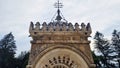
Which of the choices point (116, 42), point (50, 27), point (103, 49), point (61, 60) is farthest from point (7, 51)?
point (61, 60)

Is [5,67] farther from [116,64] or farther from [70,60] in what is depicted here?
[70,60]

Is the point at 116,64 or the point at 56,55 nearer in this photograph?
the point at 56,55

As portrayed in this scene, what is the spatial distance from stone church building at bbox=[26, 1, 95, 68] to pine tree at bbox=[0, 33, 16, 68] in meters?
17.4

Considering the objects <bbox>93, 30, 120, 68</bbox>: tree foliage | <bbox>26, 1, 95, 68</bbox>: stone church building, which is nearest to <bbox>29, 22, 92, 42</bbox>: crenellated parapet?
<bbox>26, 1, 95, 68</bbox>: stone church building

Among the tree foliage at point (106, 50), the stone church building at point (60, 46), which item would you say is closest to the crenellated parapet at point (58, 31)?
the stone church building at point (60, 46)

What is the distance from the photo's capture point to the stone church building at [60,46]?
15.4 meters

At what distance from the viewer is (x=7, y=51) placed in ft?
111

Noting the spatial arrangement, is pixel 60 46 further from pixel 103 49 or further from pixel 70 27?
pixel 103 49

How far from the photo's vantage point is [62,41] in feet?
51.7

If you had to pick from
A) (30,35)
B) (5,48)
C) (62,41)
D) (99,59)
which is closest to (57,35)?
(62,41)

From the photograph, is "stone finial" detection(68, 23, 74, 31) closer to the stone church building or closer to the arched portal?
the stone church building

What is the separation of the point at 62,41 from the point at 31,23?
90.1 inches

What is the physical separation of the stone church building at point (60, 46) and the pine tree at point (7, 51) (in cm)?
1736

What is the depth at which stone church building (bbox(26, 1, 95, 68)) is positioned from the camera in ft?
50.4
